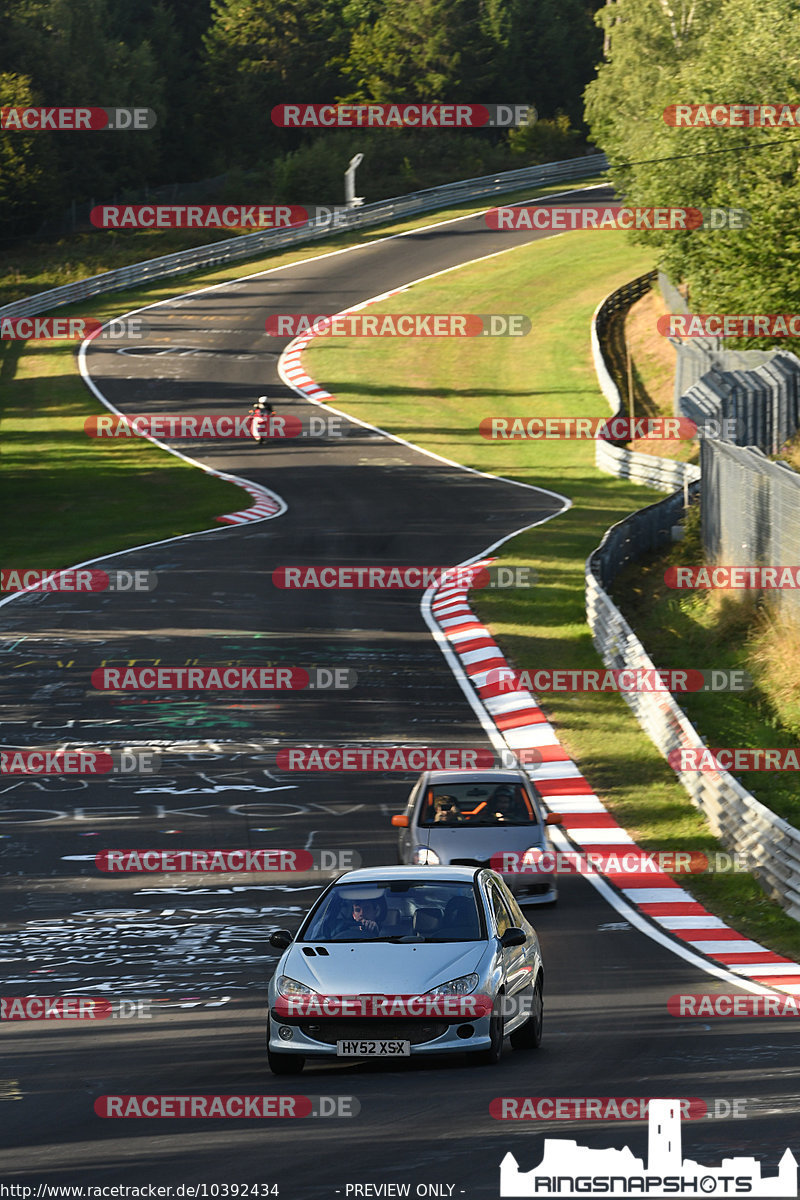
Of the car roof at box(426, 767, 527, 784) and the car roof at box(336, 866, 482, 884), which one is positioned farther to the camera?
A: the car roof at box(426, 767, 527, 784)

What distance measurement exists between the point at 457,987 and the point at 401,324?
2238 inches

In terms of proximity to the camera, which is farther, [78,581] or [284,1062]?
[78,581]

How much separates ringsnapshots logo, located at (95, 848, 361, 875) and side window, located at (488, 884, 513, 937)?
6.02 metres

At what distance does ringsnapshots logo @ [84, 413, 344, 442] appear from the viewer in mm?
51781

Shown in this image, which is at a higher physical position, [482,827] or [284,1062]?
[284,1062]

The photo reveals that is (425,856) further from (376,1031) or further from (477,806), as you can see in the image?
(376,1031)

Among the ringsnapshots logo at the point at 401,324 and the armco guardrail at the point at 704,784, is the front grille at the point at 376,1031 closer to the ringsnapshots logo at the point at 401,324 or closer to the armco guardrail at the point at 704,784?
the armco guardrail at the point at 704,784

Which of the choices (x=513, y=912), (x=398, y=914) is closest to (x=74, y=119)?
(x=513, y=912)

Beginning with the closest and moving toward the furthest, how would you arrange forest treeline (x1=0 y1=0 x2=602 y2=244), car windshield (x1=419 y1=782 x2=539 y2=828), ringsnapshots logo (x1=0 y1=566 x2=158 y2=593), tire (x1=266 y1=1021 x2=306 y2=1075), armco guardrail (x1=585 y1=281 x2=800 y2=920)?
1. tire (x1=266 y1=1021 x2=306 y2=1075)
2. car windshield (x1=419 y1=782 x2=539 y2=828)
3. armco guardrail (x1=585 y1=281 x2=800 y2=920)
4. ringsnapshots logo (x1=0 y1=566 x2=158 y2=593)
5. forest treeline (x1=0 y1=0 x2=602 y2=244)

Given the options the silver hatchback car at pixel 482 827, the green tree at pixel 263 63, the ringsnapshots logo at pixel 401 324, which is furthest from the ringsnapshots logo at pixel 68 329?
the silver hatchback car at pixel 482 827

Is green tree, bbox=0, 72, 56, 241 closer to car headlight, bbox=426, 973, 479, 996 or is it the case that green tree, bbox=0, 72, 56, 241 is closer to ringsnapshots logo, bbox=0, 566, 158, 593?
ringsnapshots logo, bbox=0, 566, 158, 593

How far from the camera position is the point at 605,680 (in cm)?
2641

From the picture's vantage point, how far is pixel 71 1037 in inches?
452

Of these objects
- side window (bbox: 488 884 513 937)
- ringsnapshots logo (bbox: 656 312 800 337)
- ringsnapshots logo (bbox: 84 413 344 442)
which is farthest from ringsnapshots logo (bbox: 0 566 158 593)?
side window (bbox: 488 884 513 937)
